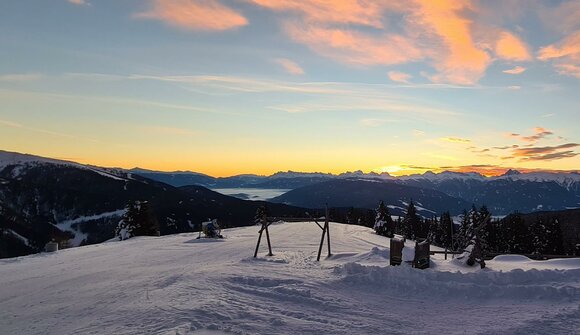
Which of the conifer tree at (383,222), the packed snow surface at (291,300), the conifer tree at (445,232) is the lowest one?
the conifer tree at (445,232)

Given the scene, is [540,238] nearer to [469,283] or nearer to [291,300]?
[469,283]

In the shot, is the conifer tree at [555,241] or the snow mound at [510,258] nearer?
the snow mound at [510,258]

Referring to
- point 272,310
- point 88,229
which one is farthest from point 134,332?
point 88,229

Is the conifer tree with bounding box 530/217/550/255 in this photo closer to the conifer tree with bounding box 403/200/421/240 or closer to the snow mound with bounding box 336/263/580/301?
the conifer tree with bounding box 403/200/421/240

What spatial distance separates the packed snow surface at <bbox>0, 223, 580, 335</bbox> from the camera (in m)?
10.1

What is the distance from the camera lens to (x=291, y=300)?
1254 cm

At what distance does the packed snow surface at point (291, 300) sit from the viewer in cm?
1013

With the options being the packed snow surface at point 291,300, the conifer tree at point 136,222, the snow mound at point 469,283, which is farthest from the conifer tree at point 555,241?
the snow mound at point 469,283

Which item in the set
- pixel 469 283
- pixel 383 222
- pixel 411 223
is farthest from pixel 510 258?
pixel 411 223

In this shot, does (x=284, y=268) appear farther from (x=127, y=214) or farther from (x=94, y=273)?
(x=127, y=214)

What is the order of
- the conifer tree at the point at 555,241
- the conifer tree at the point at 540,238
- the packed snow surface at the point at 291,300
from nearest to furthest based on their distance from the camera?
the packed snow surface at the point at 291,300
the conifer tree at the point at 555,241
the conifer tree at the point at 540,238

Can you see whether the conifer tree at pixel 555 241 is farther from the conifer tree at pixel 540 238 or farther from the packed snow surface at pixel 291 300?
the packed snow surface at pixel 291 300

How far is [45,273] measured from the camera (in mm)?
19672

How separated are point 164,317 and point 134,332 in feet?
3.36
